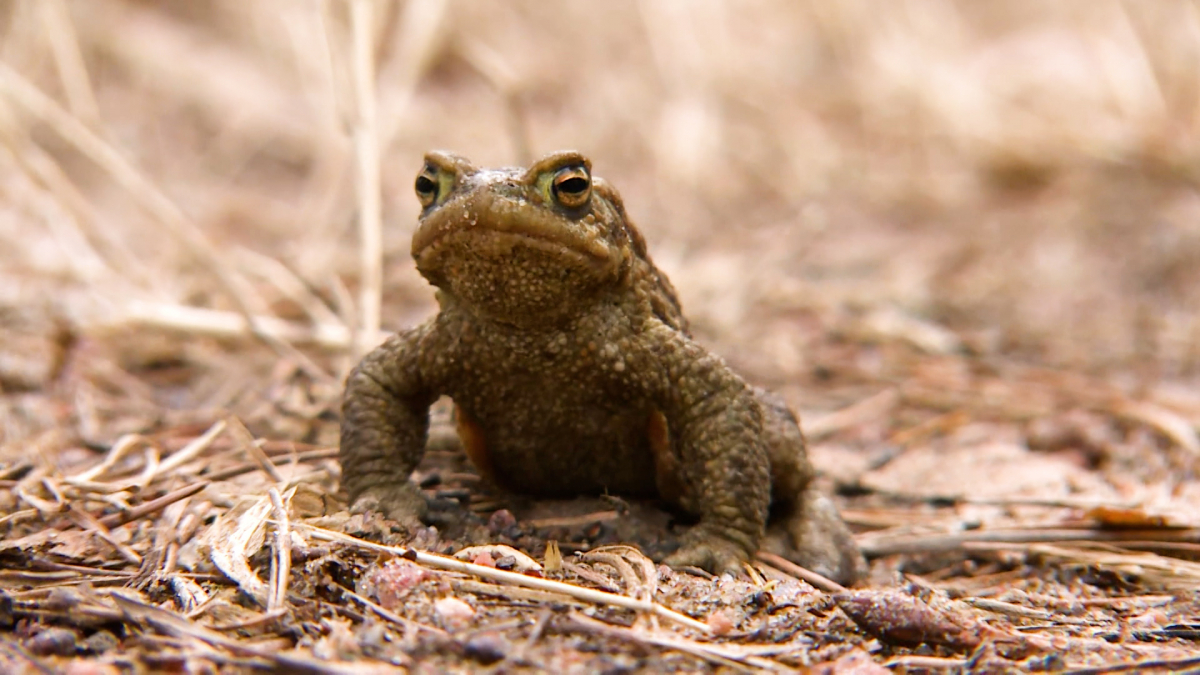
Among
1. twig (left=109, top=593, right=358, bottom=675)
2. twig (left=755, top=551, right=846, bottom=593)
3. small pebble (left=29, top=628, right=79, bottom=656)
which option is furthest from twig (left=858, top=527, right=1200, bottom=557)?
small pebble (left=29, top=628, right=79, bottom=656)

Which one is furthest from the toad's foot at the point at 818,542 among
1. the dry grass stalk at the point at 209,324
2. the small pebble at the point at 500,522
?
the dry grass stalk at the point at 209,324

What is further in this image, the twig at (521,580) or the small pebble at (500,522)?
the small pebble at (500,522)

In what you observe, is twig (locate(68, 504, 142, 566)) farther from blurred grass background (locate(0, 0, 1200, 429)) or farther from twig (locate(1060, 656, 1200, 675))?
twig (locate(1060, 656, 1200, 675))

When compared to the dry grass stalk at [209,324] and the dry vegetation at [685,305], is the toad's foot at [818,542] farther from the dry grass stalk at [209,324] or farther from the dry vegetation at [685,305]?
the dry grass stalk at [209,324]

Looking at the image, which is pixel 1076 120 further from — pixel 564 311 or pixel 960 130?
pixel 564 311

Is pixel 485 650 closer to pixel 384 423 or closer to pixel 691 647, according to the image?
pixel 691 647

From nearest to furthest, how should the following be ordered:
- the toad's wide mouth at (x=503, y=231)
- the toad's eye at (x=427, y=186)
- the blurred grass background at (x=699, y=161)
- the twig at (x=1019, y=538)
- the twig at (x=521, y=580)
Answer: the twig at (x=521, y=580) → the toad's wide mouth at (x=503, y=231) → the toad's eye at (x=427, y=186) → the twig at (x=1019, y=538) → the blurred grass background at (x=699, y=161)

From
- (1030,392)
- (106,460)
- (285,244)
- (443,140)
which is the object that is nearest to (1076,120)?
(1030,392)

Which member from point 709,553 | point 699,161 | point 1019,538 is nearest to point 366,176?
point 709,553

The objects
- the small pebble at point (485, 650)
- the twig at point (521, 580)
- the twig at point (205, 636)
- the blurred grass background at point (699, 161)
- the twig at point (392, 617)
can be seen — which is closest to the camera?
the twig at point (205, 636)
